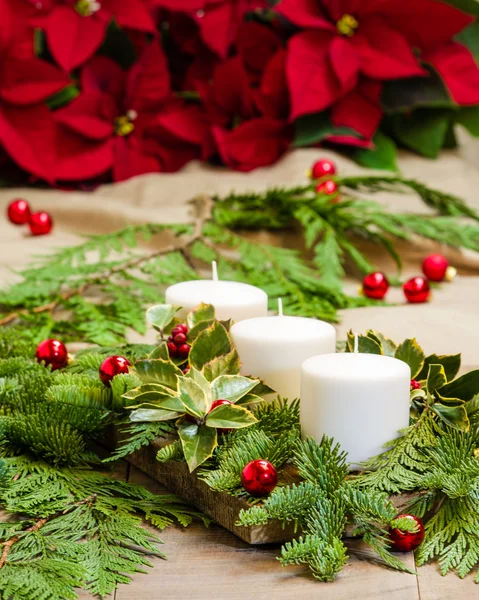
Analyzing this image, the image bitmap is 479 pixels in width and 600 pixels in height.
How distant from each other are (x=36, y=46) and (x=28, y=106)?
0.48ft

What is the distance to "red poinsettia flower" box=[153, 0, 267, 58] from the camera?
1.40 meters

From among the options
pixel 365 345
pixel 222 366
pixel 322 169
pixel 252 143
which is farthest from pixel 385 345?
pixel 252 143

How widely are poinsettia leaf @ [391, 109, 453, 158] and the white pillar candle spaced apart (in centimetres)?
96

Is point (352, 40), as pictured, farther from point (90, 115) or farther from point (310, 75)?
point (90, 115)

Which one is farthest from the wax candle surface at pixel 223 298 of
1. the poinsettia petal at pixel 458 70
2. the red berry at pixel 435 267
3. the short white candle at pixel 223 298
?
the poinsettia petal at pixel 458 70

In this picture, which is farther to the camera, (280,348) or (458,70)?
(458,70)

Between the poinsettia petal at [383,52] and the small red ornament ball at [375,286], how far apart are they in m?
0.45

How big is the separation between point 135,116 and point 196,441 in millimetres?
969

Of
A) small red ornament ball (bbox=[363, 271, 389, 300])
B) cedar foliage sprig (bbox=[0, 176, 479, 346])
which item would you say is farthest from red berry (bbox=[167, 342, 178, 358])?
small red ornament ball (bbox=[363, 271, 389, 300])

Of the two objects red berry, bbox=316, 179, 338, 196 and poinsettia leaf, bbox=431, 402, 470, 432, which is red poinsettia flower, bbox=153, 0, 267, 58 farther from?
poinsettia leaf, bbox=431, 402, 470, 432

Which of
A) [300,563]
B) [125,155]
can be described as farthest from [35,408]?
[125,155]

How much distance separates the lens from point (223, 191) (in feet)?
4.42

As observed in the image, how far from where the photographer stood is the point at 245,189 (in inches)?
52.7

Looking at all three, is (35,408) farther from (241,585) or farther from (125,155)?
(125,155)
